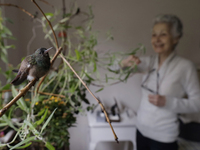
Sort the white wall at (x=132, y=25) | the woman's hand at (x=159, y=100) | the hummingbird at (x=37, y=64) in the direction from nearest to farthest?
the hummingbird at (x=37, y=64)
the woman's hand at (x=159, y=100)
the white wall at (x=132, y=25)

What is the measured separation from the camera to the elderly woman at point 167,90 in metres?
0.97

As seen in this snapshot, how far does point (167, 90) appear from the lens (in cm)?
100

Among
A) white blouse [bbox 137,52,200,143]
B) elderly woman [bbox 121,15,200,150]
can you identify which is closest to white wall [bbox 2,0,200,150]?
elderly woman [bbox 121,15,200,150]

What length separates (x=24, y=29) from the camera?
0.77 metres

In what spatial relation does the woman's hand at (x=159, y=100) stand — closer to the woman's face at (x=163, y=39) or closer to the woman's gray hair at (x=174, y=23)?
the woman's face at (x=163, y=39)

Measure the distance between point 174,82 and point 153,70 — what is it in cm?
17

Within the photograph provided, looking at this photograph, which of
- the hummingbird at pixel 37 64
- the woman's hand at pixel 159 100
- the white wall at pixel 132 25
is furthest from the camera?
the white wall at pixel 132 25

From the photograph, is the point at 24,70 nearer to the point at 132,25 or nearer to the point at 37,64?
the point at 37,64

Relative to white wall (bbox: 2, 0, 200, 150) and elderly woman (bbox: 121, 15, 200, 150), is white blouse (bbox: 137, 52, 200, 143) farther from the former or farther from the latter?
white wall (bbox: 2, 0, 200, 150)

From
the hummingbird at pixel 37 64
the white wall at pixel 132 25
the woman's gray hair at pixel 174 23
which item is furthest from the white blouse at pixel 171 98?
the hummingbird at pixel 37 64

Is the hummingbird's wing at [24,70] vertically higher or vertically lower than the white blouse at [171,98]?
higher

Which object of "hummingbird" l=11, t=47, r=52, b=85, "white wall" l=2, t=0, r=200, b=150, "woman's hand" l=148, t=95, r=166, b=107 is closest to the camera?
"hummingbird" l=11, t=47, r=52, b=85

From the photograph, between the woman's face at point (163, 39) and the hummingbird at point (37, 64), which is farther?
the woman's face at point (163, 39)

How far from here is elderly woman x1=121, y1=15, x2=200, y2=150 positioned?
97cm
